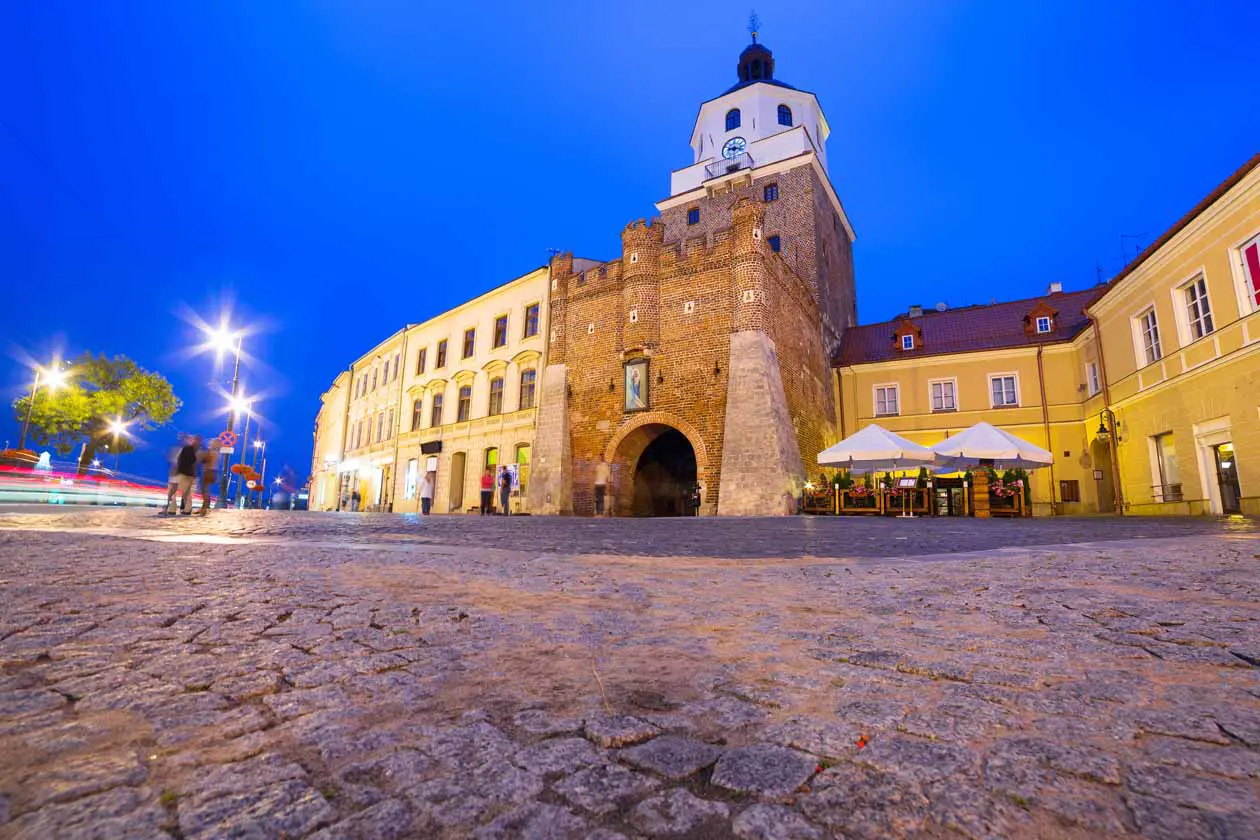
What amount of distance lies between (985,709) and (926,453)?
1679 cm

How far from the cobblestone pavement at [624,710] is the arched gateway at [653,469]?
1599cm

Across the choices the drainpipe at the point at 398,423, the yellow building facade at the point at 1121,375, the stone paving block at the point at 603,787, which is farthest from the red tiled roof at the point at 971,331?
the stone paving block at the point at 603,787

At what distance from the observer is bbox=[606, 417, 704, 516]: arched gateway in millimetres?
20000

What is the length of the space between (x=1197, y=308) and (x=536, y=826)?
Result: 63.8ft

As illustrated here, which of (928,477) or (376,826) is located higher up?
(928,477)

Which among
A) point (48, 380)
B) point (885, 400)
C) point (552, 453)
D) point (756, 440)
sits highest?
point (48, 380)

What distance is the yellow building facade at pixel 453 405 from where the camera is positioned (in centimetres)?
2506

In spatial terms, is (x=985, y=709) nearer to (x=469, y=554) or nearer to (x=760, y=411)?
(x=469, y=554)

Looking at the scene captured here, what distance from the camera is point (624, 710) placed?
5.16 feet

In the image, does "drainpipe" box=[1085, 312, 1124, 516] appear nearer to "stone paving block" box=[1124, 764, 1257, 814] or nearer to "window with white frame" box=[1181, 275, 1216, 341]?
"window with white frame" box=[1181, 275, 1216, 341]

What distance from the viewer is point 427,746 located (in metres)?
1.32

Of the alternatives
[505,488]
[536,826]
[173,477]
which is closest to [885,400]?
[505,488]

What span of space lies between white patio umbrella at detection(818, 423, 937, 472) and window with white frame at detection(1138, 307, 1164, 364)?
6.38 m

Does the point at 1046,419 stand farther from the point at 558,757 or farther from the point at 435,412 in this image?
the point at 558,757
